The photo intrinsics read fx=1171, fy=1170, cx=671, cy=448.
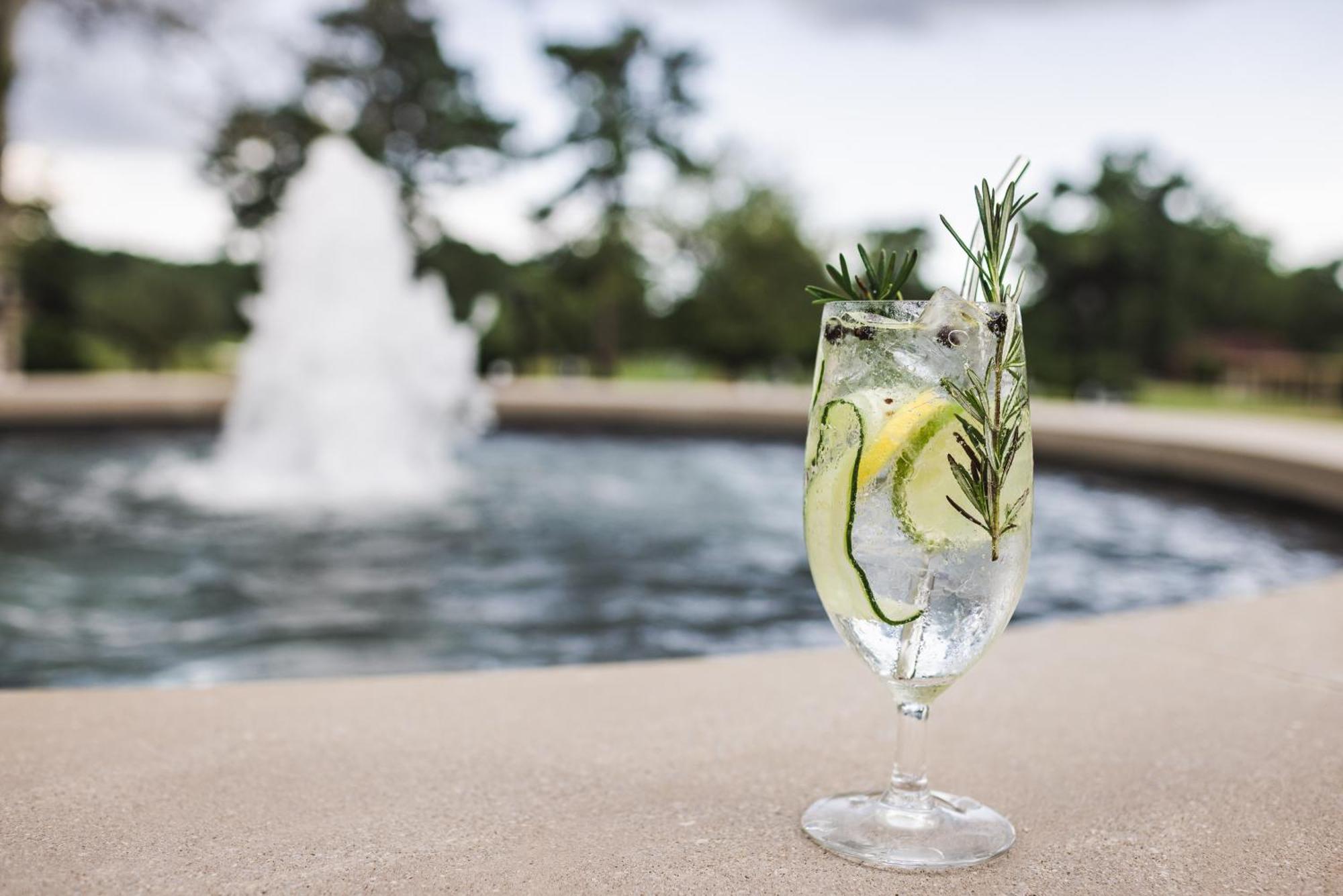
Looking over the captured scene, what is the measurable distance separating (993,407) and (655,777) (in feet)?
2.39

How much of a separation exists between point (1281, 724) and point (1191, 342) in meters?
32.0

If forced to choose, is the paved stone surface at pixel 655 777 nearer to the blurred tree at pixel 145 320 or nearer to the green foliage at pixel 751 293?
the blurred tree at pixel 145 320

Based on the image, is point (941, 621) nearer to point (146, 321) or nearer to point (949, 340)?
point (949, 340)

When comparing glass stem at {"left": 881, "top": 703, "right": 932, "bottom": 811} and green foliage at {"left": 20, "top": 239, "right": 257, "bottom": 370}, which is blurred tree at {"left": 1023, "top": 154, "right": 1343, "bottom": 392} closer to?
green foliage at {"left": 20, "top": 239, "right": 257, "bottom": 370}

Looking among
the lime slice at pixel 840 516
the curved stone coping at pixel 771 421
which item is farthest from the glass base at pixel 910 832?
the curved stone coping at pixel 771 421

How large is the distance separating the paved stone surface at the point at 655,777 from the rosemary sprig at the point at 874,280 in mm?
658

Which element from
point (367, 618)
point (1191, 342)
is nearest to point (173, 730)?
point (367, 618)

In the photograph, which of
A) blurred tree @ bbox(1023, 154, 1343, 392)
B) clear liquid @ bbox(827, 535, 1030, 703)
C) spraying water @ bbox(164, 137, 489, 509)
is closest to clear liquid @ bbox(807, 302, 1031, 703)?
clear liquid @ bbox(827, 535, 1030, 703)

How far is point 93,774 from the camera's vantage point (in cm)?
158

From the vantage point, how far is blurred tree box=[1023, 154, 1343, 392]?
29.0m

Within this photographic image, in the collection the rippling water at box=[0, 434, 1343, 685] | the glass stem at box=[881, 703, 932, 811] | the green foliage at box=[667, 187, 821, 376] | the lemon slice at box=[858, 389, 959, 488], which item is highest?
the green foliage at box=[667, 187, 821, 376]

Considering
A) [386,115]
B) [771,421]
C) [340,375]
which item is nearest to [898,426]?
[340,375]

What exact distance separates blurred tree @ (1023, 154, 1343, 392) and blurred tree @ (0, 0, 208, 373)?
18.0 metres

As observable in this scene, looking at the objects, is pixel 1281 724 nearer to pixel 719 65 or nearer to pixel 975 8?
pixel 975 8
